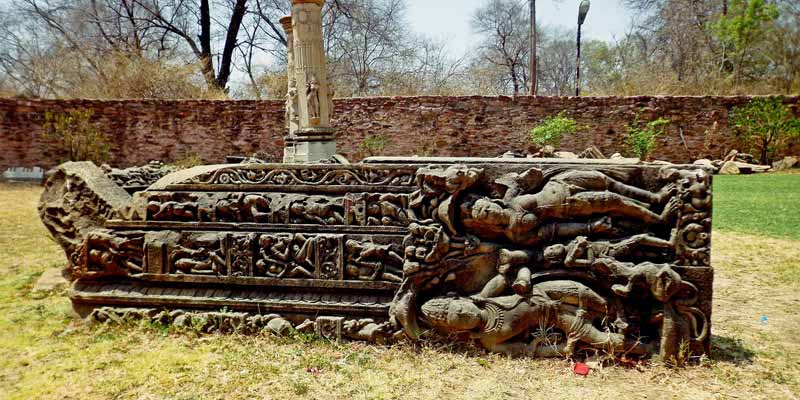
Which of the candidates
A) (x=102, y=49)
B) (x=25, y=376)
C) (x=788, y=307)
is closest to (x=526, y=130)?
(x=788, y=307)

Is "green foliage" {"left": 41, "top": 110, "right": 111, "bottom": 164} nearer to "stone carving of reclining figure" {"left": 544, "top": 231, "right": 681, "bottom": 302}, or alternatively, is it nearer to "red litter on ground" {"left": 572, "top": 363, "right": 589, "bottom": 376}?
"stone carving of reclining figure" {"left": 544, "top": 231, "right": 681, "bottom": 302}

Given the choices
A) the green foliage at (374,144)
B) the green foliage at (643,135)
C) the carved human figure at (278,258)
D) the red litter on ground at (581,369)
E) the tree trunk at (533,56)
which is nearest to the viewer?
the red litter on ground at (581,369)

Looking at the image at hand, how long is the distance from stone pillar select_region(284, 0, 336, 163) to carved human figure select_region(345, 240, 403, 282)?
4937mm

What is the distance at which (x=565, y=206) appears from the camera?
2873 millimetres

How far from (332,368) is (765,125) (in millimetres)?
14157

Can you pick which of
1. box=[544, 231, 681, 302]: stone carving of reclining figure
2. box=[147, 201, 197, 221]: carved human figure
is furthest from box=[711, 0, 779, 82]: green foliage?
box=[147, 201, 197, 221]: carved human figure

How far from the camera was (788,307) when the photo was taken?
12.1ft

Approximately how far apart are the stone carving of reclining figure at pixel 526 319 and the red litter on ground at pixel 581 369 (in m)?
0.09

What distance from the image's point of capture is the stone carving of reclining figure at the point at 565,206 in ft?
9.26

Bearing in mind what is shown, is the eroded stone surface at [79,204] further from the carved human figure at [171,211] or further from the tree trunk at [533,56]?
the tree trunk at [533,56]

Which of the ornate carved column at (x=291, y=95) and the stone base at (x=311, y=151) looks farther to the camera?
the ornate carved column at (x=291, y=95)

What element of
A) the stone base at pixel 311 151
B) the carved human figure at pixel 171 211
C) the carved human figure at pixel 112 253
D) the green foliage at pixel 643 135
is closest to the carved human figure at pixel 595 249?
the carved human figure at pixel 171 211

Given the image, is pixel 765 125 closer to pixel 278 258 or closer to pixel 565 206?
pixel 565 206

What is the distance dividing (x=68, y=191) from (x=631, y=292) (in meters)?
4.17
